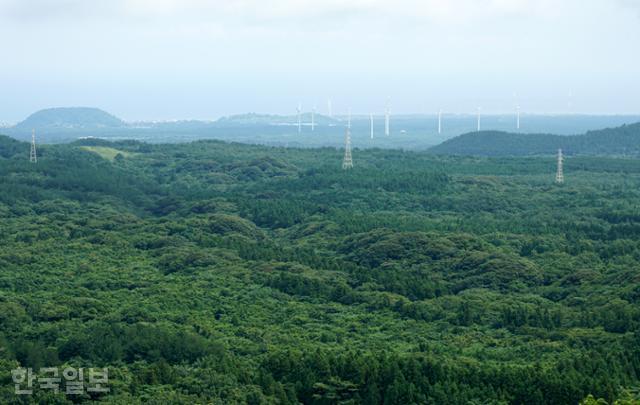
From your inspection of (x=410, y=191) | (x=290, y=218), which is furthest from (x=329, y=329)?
(x=410, y=191)
